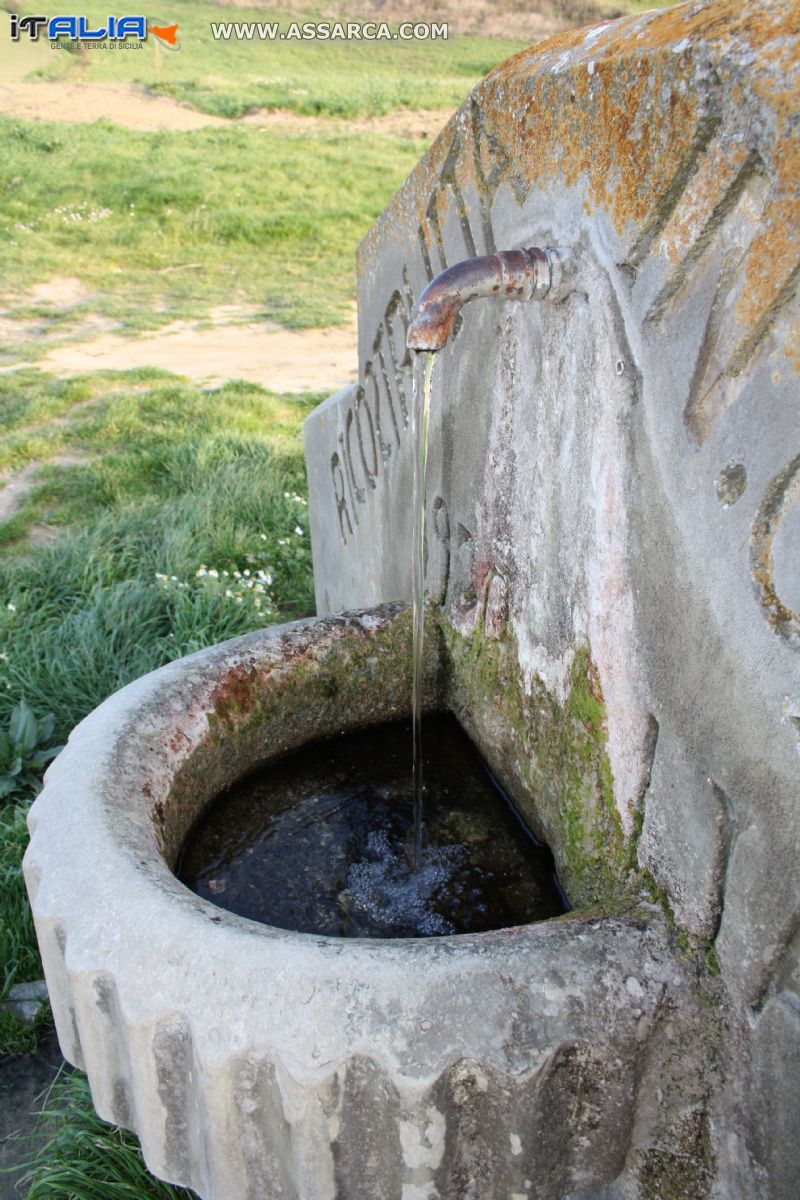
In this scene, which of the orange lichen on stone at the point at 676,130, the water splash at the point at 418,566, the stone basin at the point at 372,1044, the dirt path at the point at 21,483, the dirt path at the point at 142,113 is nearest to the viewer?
the orange lichen on stone at the point at 676,130

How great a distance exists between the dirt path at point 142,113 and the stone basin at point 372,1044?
17384 mm

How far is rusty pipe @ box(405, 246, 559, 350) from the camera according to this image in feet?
4.36

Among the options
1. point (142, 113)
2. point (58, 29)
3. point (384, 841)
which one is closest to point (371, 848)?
point (384, 841)

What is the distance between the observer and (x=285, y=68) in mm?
22672

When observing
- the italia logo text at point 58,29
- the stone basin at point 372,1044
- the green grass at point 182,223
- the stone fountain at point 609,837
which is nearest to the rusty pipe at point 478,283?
the stone fountain at point 609,837

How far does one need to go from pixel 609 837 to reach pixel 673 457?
0.59 metres

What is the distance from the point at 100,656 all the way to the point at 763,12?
296 cm

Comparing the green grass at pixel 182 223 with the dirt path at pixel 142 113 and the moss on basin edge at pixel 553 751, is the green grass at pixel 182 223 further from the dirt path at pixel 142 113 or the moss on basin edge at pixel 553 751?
the moss on basin edge at pixel 553 751

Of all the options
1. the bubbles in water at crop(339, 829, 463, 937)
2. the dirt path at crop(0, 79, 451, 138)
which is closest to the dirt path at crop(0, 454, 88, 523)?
the bubbles in water at crop(339, 829, 463, 937)

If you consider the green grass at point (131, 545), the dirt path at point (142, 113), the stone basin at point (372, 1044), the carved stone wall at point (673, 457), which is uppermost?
the dirt path at point (142, 113)

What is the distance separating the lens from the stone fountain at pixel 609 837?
3.20 ft

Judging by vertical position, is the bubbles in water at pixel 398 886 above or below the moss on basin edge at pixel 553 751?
below

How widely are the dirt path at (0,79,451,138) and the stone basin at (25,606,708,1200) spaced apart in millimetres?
17384

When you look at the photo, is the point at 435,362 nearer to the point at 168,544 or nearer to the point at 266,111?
the point at 168,544
